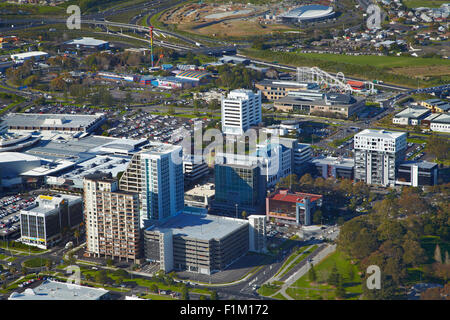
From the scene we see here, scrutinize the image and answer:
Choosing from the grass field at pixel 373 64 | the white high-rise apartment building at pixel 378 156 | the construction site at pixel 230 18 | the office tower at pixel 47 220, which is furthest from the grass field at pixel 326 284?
the construction site at pixel 230 18

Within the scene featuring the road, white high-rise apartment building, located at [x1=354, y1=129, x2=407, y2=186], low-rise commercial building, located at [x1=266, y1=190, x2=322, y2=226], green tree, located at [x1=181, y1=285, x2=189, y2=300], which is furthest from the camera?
white high-rise apartment building, located at [x1=354, y1=129, x2=407, y2=186]

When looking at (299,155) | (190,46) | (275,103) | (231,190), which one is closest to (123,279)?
(231,190)

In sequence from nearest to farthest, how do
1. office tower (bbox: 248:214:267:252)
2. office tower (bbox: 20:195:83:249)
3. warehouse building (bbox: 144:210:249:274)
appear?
warehouse building (bbox: 144:210:249:274)
office tower (bbox: 248:214:267:252)
office tower (bbox: 20:195:83:249)

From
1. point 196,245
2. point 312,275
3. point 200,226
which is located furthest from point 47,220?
point 312,275

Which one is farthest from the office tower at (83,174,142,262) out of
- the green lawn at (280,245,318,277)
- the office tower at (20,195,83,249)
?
the green lawn at (280,245,318,277)

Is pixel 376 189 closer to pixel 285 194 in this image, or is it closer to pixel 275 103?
pixel 285 194

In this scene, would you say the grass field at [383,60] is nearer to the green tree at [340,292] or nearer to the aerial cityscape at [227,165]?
the aerial cityscape at [227,165]

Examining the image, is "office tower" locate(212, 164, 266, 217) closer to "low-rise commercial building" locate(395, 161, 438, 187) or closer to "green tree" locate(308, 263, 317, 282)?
"green tree" locate(308, 263, 317, 282)

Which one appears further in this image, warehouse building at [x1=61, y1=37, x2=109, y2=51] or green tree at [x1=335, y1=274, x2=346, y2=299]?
warehouse building at [x1=61, y1=37, x2=109, y2=51]
